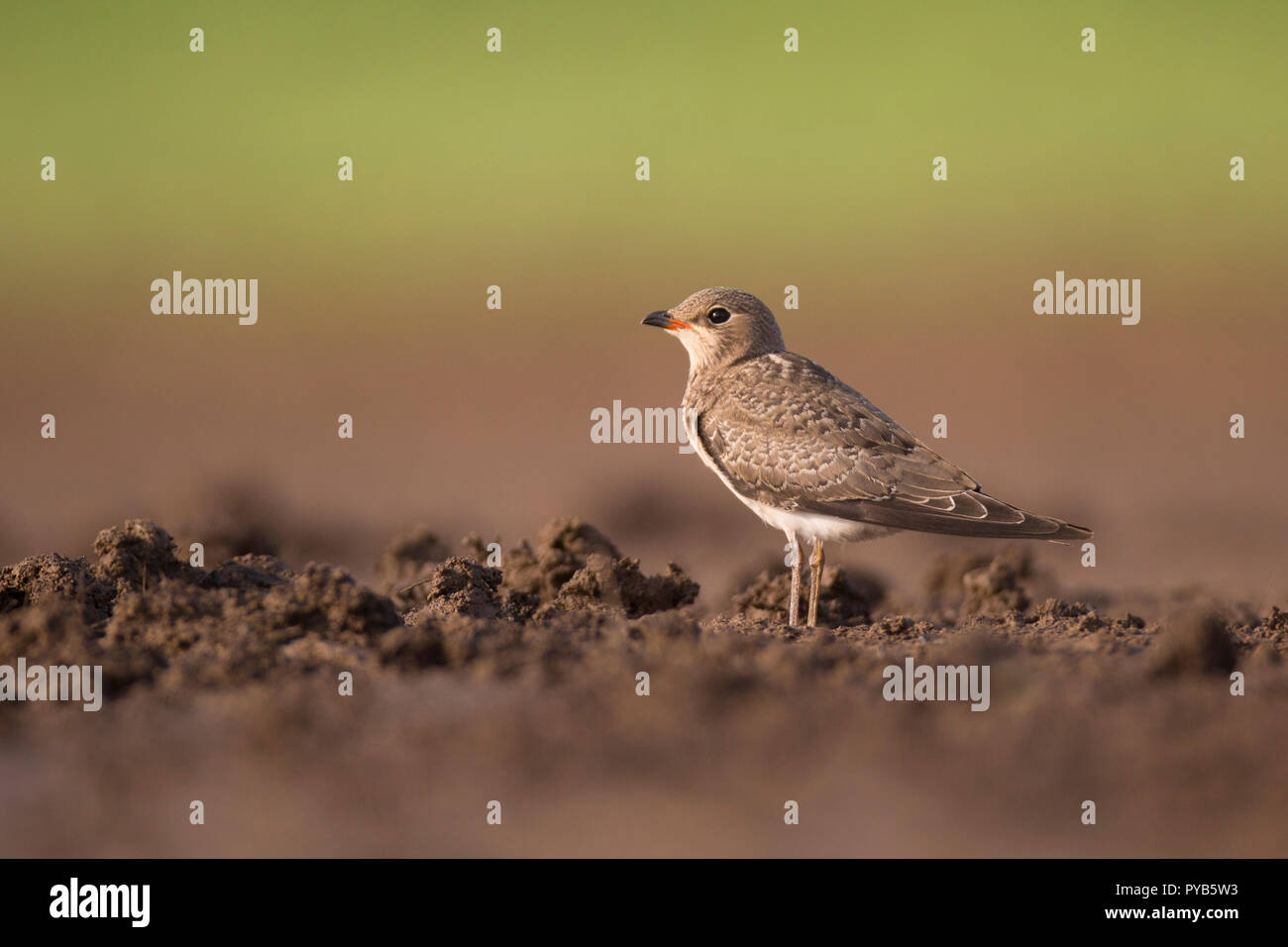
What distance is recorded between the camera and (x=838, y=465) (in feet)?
30.5

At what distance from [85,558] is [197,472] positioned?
7.98m

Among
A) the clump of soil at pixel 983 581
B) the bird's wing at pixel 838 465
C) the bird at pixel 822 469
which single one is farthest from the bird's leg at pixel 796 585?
the clump of soil at pixel 983 581

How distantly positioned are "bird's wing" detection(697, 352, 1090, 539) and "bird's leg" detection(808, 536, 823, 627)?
0.29 metres

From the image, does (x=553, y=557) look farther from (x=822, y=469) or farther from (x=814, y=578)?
(x=822, y=469)

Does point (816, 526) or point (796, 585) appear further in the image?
point (816, 526)

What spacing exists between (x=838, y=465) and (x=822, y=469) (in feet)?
0.37

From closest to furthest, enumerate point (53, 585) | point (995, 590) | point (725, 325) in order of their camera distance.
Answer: point (53, 585), point (995, 590), point (725, 325)

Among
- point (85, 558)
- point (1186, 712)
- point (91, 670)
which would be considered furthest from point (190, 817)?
point (1186, 712)

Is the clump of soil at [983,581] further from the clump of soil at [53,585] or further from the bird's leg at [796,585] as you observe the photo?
the clump of soil at [53,585]

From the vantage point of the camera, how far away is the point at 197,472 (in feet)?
54.7

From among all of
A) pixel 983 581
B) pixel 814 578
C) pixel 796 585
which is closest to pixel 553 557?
pixel 796 585

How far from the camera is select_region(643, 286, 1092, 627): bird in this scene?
358 inches

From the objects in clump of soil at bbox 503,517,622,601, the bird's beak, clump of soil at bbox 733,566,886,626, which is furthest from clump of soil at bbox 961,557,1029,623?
the bird's beak

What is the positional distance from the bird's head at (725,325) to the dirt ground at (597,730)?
2.71 m
